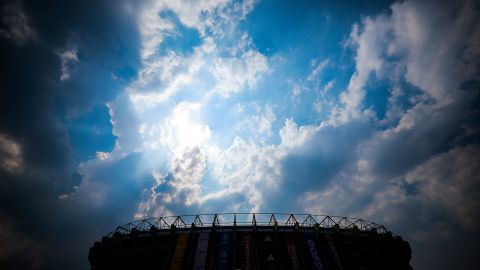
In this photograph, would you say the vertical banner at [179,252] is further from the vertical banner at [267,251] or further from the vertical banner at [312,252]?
the vertical banner at [312,252]

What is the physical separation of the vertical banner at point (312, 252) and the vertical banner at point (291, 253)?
82.2 inches

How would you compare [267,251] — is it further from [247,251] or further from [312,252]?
[312,252]

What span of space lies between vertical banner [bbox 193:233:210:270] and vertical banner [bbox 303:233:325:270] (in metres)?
17.0

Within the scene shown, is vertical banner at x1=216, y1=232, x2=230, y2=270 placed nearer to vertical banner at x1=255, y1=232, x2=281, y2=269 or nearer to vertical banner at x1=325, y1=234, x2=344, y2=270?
vertical banner at x1=255, y1=232, x2=281, y2=269

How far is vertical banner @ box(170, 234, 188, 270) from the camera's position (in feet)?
111

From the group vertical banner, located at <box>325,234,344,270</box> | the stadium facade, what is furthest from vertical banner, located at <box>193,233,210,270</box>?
vertical banner, located at <box>325,234,344,270</box>

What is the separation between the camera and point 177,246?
3641 cm

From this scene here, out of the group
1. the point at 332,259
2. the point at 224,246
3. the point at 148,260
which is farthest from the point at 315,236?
the point at 148,260

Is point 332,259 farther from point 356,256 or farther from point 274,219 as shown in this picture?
point 274,219

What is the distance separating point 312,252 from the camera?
3519cm

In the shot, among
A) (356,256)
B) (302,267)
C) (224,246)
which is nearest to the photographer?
(302,267)

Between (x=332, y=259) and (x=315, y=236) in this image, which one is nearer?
(x=332, y=259)

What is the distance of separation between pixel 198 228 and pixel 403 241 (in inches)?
1679

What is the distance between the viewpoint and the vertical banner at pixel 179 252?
111ft
